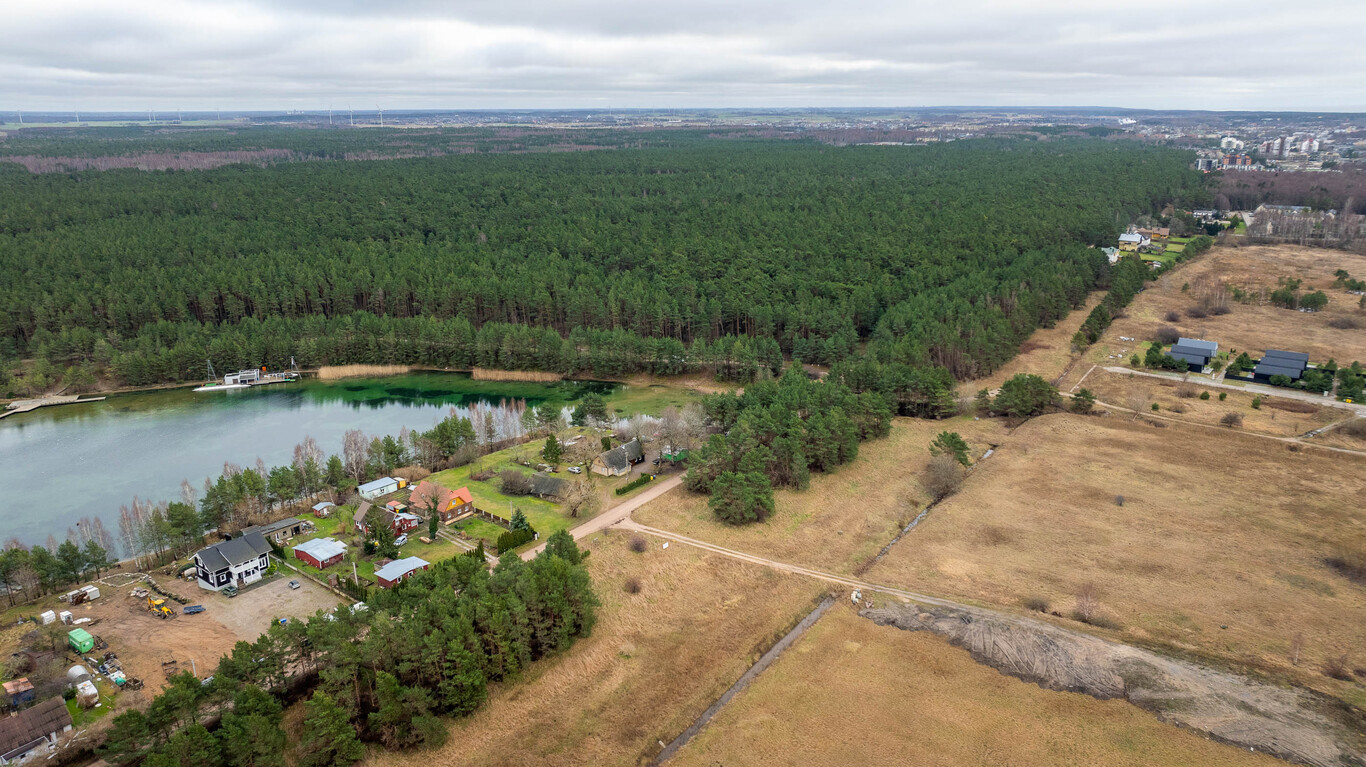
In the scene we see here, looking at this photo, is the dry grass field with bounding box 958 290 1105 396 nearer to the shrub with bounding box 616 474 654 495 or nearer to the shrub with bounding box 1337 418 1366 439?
the shrub with bounding box 1337 418 1366 439

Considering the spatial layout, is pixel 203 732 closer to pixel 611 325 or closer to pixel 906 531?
pixel 906 531

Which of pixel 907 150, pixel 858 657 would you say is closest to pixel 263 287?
pixel 858 657

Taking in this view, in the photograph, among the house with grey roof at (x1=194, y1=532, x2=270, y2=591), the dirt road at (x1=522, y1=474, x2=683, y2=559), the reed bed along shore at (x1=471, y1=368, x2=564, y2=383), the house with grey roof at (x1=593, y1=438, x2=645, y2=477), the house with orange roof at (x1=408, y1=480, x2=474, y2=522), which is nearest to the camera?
the house with grey roof at (x1=194, y1=532, x2=270, y2=591)

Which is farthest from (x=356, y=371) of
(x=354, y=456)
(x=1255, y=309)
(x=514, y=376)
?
(x=1255, y=309)

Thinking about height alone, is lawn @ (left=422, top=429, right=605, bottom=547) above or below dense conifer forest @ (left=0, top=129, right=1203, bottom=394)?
below

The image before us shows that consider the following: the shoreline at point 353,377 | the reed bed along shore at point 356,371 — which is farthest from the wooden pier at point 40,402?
the reed bed along shore at point 356,371

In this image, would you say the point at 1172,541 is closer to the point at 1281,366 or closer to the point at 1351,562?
the point at 1351,562

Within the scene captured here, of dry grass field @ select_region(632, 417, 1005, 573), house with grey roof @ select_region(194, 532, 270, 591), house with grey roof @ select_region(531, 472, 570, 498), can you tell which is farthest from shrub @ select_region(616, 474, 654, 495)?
house with grey roof @ select_region(194, 532, 270, 591)
